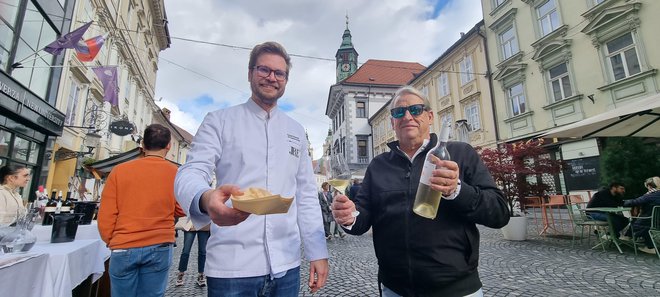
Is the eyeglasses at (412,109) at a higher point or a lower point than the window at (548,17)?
lower

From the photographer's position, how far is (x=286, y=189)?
1626 millimetres

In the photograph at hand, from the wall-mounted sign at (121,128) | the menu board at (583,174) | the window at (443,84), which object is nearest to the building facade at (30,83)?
the wall-mounted sign at (121,128)

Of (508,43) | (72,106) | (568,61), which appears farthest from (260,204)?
(508,43)

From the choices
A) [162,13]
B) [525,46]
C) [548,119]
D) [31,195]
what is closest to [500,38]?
[525,46]

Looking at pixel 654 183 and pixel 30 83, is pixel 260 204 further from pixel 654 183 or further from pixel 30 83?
pixel 30 83

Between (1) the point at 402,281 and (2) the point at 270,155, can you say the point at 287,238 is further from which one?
(1) the point at 402,281

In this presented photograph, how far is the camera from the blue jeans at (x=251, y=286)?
1356mm

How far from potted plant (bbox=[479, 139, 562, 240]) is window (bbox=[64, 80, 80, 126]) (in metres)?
14.2

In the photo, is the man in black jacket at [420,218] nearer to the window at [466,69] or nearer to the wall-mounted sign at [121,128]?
the wall-mounted sign at [121,128]

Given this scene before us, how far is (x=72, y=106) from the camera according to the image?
36.9 feet

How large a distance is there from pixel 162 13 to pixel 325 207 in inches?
920

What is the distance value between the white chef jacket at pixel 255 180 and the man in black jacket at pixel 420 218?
0.80 feet

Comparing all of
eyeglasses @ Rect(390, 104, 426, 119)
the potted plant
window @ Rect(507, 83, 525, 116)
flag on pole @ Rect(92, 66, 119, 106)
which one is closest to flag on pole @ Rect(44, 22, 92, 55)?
flag on pole @ Rect(92, 66, 119, 106)

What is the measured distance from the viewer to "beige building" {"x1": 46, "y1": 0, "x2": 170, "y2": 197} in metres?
10.8
